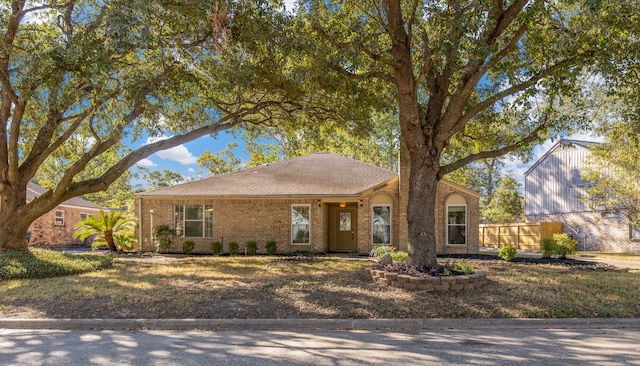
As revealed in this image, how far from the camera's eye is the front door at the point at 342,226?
19.0 metres

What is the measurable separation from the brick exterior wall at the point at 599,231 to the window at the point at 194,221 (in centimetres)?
2150

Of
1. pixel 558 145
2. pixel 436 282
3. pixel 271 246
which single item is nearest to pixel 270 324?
pixel 436 282

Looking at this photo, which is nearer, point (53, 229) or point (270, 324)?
point (270, 324)

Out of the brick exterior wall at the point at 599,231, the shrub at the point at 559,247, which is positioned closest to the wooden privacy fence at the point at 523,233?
the brick exterior wall at the point at 599,231

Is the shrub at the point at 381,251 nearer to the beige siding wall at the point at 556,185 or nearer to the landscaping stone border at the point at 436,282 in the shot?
the landscaping stone border at the point at 436,282

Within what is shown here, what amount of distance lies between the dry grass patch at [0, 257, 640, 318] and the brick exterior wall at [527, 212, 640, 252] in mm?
16409

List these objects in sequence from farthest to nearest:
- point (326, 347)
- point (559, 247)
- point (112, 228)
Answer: point (112, 228), point (559, 247), point (326, 347)

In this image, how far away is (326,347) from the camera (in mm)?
5496

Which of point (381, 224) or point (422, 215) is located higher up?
point (422, 215)

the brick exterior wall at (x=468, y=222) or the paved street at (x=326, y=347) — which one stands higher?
the brick exterior wall at (x=468, y=222)

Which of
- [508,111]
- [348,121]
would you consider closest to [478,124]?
[508,111]

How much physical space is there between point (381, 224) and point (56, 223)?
21.3 metres

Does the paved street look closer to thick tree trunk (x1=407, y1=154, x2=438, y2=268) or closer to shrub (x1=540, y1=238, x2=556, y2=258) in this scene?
thick tree trunk (x1=407, y1=154, x2=438, y2=268)

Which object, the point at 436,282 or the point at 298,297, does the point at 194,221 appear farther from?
the point at 436,282
